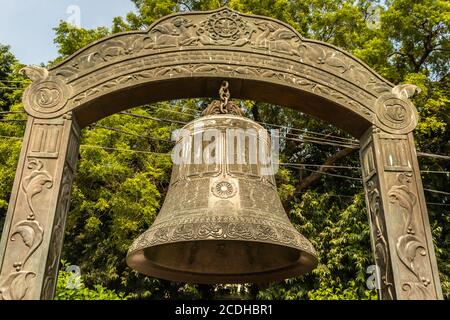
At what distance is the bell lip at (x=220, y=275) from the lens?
10.1 ft

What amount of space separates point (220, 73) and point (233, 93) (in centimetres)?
23

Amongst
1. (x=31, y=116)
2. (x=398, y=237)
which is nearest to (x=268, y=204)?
(x=398, y=237)

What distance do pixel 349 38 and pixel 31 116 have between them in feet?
26.0

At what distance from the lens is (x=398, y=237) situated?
2668mm

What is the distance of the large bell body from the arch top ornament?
357mm

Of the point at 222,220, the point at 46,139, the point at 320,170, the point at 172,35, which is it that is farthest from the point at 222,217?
the point at 320,170

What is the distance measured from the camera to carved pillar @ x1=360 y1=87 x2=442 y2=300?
2.57 meters

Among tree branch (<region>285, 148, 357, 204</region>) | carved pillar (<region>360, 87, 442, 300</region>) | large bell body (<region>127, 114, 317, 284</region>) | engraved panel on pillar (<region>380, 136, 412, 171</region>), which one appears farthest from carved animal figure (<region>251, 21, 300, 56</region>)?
tree branch (<region>285, 148, 357, 204</region>)

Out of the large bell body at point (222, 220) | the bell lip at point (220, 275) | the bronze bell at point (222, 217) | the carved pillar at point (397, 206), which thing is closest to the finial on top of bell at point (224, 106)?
the bronze bell at point (222, 217)

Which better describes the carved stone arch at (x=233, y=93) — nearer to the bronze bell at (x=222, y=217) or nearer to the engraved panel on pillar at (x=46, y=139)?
the engraved panel on pillar at (x=46, y=139)

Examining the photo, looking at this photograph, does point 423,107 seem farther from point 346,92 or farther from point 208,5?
point 346,92

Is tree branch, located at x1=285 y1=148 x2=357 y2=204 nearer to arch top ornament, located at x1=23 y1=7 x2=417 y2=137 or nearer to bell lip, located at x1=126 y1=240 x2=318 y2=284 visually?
bell lip, located at x1=126 y1=240 x2=318 y2=284

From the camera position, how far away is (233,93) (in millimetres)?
3283

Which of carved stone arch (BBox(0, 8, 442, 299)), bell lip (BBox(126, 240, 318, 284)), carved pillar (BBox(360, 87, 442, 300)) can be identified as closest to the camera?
carved pillar (BBox(360, 87, 442, 300))
